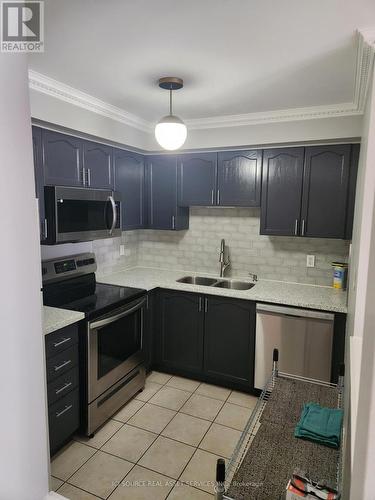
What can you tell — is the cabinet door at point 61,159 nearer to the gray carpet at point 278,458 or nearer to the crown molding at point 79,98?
the crown molding at point 79,98

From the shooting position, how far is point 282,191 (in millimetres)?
3064

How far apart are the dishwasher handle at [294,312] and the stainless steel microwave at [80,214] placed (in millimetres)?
1391

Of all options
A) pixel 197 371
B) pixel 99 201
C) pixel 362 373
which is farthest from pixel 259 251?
pixel 362 373

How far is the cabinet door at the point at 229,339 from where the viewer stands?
9.68 ft

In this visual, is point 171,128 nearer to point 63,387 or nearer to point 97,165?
point 97,165

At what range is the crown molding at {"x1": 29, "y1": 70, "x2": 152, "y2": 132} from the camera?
2.24 metres

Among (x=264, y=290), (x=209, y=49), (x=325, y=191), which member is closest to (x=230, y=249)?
(x=264, y=290)

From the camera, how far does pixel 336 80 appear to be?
2209 mm

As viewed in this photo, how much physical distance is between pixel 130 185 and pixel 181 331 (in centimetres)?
149

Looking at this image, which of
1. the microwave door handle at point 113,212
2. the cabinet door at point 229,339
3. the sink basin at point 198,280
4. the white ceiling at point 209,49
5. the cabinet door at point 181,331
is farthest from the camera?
the sink basin at point 198,280

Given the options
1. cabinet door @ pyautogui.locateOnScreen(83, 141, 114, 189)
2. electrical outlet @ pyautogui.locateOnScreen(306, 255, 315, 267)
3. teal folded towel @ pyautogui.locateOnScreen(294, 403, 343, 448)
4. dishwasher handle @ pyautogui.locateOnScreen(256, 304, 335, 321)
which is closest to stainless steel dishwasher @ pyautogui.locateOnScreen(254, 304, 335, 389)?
dishwasher handle @ pyautogui.locateOnScreen(256, 304, 335, 321)

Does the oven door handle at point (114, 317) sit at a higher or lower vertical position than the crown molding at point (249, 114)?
lower

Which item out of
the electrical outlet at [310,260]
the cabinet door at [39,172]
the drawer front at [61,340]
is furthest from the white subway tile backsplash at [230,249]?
the drawer front at [61,340]

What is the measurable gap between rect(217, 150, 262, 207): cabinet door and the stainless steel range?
1223mm
